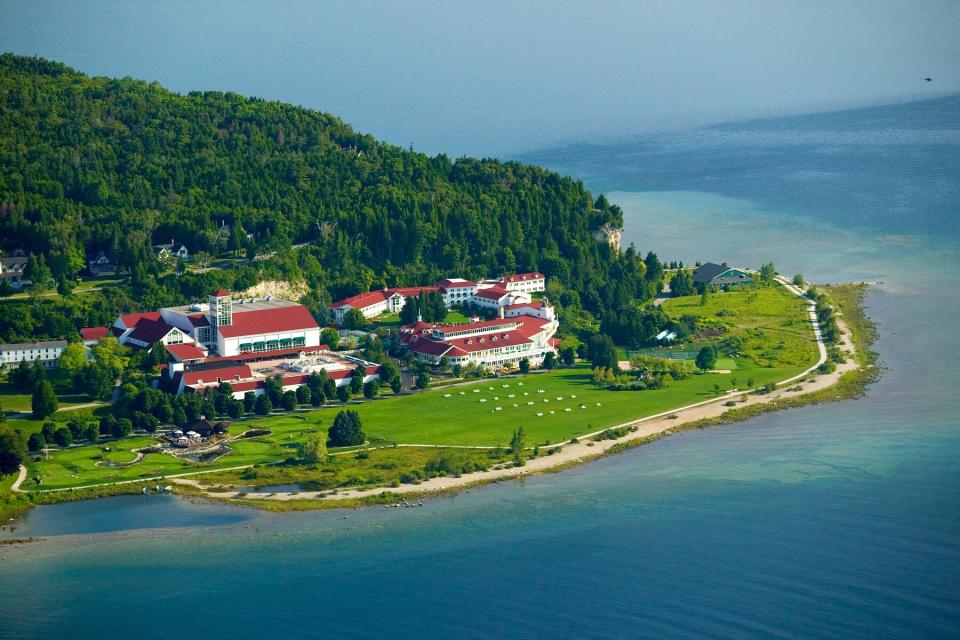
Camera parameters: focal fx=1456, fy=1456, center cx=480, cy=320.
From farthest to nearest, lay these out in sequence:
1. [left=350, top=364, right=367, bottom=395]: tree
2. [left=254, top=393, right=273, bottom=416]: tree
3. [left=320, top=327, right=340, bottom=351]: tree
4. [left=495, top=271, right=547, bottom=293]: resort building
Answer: [left=495, top=271, right=547, bottom=293]: resort building
[left=320, top=327, right=340, bottom=351]: tree
[left=350, top=364, right=367, bottom=395]: tree
[left=254, top=393, right=273, bottom=416]: tree

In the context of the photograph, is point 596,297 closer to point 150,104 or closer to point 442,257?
point 442,257

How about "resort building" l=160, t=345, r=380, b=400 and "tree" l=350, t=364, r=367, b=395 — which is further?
"tree" l=350, t=364, r=367, b=395

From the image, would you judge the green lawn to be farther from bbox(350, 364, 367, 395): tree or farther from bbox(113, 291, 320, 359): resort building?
bbox(350, 364, 367, 395): tree

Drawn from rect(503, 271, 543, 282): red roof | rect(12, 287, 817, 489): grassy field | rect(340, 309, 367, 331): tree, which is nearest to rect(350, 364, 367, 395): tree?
rect(12, 287, 817, 489): grassy field

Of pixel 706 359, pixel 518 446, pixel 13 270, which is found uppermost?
pixel 13 270

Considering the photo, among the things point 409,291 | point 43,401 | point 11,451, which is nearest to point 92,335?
point 43,401

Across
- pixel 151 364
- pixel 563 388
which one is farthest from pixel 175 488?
pixel 563 388

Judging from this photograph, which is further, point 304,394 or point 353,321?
point 353,321

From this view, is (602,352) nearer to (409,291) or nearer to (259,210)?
(409,291)
